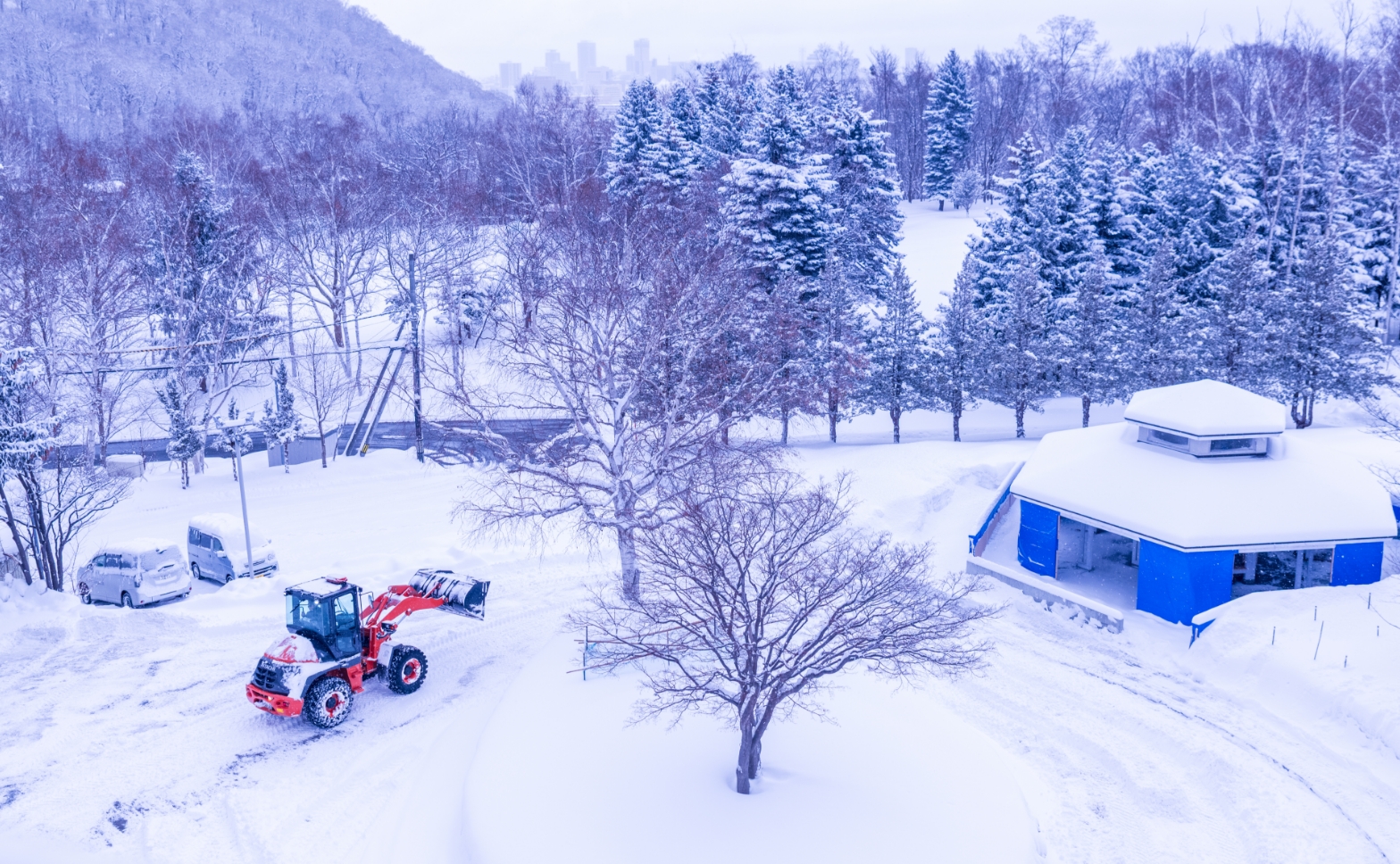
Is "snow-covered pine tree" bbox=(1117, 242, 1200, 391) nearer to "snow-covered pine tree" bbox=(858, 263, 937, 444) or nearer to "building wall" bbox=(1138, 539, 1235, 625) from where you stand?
"snow-covered pine tree" bbox=(858, 263, 937, 444)

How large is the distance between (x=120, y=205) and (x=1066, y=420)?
41468 mm

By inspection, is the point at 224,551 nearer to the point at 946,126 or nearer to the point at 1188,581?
the point at 1188,581

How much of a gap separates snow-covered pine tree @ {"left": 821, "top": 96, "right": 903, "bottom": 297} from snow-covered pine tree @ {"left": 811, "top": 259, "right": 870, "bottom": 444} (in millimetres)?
9702

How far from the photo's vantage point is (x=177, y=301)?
1421 inches

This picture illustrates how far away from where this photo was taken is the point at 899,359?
32.8 metres

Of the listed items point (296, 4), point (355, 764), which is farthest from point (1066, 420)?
point (296, 4)

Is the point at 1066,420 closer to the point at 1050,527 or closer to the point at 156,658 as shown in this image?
the point at 1050,527

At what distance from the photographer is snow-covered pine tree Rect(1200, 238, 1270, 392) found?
105 ft

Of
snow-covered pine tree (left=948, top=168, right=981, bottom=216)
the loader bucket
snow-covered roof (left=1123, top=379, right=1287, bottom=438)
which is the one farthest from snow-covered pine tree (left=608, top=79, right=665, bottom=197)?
the loader bucket

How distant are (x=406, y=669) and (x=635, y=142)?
39.9 metres

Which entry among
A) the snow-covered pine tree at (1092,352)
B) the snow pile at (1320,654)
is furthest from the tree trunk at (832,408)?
the snow pile at (1320,654)

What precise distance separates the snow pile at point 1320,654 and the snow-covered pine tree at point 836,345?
1437cm

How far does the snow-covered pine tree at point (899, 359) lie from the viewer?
3272 cm

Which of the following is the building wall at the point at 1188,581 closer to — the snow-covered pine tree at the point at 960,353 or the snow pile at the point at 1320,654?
the snow pile at the point at 1320,654
